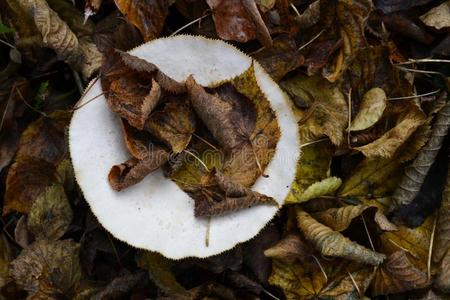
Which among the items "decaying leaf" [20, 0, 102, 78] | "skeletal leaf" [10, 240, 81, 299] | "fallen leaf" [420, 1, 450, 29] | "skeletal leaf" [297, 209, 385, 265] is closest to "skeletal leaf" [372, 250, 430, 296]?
"skeletal leaf" [297, 209, 385, 265]

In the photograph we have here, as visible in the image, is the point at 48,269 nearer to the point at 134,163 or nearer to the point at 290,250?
the point at 134,163

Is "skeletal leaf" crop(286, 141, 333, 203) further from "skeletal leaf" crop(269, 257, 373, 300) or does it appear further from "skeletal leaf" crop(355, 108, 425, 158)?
"skeletal leaf" crop(269, 257, 373, 300)

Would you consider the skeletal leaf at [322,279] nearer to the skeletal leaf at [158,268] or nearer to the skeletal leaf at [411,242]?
the skeletal leaf at [411,242]

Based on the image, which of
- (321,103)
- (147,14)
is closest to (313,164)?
(321,103)

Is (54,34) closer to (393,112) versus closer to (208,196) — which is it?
(208,196)

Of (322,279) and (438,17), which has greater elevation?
(438,17)

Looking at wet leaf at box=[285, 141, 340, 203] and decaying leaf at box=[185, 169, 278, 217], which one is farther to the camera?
wet leaf at box=[285, 141, 340, 203]

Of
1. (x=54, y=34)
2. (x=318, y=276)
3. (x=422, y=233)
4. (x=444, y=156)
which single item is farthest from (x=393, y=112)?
(x=54, y=34)
